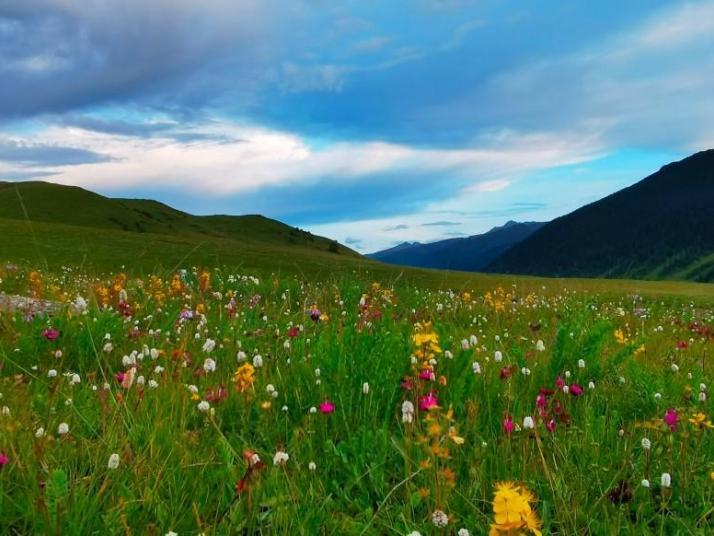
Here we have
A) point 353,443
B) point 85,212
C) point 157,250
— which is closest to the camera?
point 353,443

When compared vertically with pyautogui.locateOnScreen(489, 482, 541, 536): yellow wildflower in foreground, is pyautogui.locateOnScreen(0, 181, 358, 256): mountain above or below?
above

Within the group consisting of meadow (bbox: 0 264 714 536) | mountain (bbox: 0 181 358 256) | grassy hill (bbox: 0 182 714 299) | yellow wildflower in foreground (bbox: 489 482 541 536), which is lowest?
meadow (bbox: 0 264 714 536)

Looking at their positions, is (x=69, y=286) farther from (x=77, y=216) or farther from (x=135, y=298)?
(x=77, y=216)

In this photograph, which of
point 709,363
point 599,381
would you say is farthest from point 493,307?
point 599,381

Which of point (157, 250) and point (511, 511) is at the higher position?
point (157, 250)

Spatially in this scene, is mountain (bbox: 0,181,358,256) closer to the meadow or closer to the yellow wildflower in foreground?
the meadow

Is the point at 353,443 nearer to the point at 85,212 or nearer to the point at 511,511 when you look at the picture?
the point at 511,511

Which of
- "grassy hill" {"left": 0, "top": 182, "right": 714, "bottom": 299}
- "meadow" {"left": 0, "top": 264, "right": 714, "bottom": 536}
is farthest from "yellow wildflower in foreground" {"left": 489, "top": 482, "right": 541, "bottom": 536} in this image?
"grassy hill" {"left": 0, "top": 182, "right": 714, "bottom": 299}

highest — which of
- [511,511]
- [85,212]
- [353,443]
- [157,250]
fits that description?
[85,212]

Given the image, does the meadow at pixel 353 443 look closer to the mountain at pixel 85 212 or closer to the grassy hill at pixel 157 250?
the grassy hill at pixel 157 250

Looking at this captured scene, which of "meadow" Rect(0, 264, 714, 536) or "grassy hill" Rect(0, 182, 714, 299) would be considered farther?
"grassy hill" Rect(0, 182, 714, 299)

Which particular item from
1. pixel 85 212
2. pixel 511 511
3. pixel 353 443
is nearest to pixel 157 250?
pixel 353 443

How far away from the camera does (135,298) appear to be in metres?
10.6

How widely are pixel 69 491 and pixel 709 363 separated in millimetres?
7441
